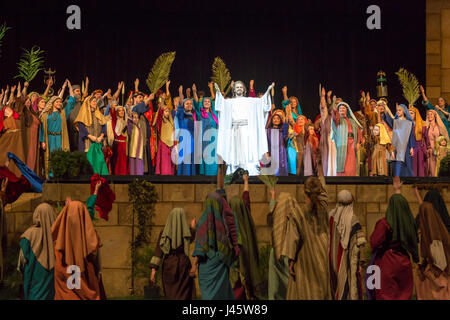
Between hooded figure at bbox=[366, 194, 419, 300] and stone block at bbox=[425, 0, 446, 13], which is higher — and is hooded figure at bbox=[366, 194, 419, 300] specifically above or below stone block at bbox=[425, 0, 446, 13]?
below

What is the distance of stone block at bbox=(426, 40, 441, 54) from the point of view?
17281 mm

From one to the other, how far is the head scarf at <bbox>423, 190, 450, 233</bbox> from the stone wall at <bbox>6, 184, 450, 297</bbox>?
8.4 inches

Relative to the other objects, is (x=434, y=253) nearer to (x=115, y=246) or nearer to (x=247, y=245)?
(x=247, y=245)

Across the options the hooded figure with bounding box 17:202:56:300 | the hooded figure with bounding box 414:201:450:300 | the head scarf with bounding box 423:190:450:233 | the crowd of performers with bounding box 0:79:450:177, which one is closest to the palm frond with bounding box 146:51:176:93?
the crowd of performers with bounding box 0:79:450:177

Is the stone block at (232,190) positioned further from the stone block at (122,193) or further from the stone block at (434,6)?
the stone block at (434,6)

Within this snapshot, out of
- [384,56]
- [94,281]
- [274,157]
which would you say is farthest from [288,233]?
[384,56]

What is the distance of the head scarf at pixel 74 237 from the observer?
9523mm

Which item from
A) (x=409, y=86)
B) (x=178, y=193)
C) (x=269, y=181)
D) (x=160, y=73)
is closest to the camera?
(x=269, y=181)

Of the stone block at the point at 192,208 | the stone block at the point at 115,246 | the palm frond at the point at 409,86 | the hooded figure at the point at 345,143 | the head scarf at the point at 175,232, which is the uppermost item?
the palm frond at the point at 409,86

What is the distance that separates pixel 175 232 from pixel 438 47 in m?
→ 9.90

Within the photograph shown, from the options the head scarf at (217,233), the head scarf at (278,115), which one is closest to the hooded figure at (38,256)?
the head scarf at (217,233)

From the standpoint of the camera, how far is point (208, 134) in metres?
13.0

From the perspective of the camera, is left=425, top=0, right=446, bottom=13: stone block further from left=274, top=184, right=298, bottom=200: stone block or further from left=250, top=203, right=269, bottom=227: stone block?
left=250, top=203, right=269, bottom=227: stone block

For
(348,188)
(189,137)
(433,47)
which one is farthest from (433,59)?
(348,188)
